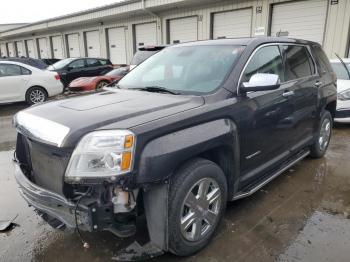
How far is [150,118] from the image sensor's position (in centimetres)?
232

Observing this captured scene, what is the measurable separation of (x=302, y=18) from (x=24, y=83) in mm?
9924

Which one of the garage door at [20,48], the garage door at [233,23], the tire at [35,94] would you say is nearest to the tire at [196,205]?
the tire at [35,94]

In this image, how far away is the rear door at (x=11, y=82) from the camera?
389 inches

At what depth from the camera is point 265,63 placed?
3473mm

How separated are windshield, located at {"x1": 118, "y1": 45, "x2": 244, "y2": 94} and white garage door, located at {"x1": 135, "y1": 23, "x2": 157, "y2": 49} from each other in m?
14.1

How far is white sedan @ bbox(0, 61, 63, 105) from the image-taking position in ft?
32.6

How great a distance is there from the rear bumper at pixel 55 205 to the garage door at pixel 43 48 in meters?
29.9

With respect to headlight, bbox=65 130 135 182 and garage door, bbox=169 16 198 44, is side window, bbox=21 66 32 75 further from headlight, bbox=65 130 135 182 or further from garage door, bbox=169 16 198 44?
headlight, bbox=65 130 135 182

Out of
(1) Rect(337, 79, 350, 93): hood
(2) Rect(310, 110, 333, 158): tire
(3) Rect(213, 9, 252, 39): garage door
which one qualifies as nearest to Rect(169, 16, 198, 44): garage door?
(3) Rect(213, 9, 252, 39): garage door

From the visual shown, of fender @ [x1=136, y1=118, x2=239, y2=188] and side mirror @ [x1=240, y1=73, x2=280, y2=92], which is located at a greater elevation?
side mirror @ [x1=240, y1=73, x2=280, y2=92]

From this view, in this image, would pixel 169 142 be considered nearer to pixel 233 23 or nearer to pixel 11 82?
pixel 11 82

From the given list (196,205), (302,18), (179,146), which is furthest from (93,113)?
(302,18)

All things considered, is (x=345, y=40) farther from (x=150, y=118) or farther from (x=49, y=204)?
(x=49, y=204)

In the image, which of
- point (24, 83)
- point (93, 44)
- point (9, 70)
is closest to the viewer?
point (9, 70)
